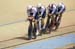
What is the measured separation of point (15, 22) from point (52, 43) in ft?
0.84

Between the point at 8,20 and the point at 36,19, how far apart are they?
0.25m

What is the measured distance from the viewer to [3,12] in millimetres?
1498

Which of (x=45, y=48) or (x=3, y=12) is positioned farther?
(x=3, y=12)

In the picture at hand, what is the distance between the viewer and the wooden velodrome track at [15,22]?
1345 mm

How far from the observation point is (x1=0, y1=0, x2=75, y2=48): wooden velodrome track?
1345 millimetres

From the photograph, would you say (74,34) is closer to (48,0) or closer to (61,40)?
(61,40)

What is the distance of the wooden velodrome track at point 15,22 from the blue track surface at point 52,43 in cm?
4

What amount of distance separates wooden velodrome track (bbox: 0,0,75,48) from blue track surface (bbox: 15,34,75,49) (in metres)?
0.04

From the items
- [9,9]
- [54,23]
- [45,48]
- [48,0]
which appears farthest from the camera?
[48,0]

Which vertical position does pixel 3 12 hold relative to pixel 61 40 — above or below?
above

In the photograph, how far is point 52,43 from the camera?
52.6 inches

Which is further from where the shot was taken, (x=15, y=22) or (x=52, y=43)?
(x=15, y=22)

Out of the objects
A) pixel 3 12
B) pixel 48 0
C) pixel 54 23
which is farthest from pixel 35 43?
pixel 48 0

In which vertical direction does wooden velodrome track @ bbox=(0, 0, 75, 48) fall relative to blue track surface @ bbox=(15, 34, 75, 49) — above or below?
above
